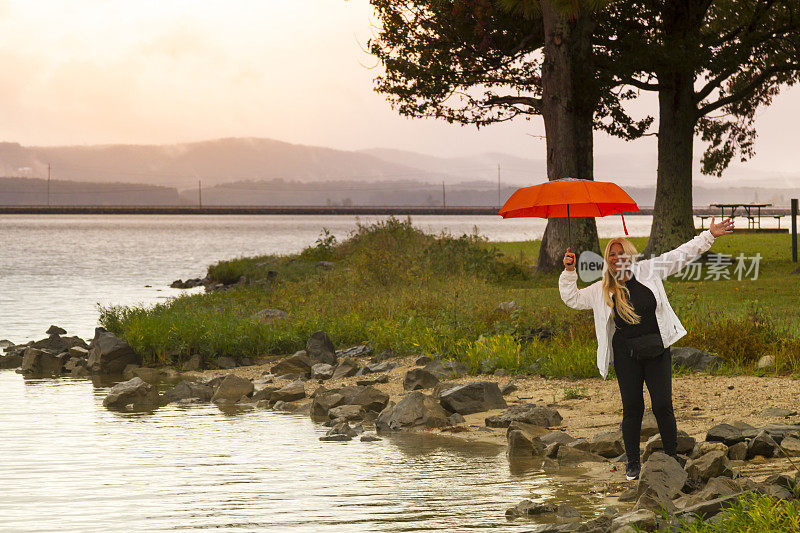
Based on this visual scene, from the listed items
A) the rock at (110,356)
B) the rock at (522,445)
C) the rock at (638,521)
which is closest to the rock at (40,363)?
the rock at (110,356)

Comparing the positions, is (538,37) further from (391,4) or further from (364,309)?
(364,309)

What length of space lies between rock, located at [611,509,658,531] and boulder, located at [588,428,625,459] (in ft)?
9.42

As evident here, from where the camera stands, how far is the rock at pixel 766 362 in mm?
13242

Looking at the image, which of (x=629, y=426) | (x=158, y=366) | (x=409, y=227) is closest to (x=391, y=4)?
(x=409, y=227)

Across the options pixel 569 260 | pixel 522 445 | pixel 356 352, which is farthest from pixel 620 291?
pixel 356 352

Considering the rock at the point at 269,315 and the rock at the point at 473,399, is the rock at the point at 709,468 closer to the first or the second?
the rock at the point at 473,399

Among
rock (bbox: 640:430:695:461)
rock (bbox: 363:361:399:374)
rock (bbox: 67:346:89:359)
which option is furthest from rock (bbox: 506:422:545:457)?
rock (bbox: 67:346:89:359)

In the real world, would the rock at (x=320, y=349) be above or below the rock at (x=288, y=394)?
above

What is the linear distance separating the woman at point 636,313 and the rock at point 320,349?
940 cm

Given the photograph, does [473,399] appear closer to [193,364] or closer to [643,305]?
[643,305]

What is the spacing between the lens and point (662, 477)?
8203mm

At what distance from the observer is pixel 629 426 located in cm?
865

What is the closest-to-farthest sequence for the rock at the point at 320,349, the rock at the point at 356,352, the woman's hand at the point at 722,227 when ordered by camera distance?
the woman's hand at the point at 722,227, the rock at the point at 320,349, the rock at the point at 356,352

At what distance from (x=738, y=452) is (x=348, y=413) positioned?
5.73 m
